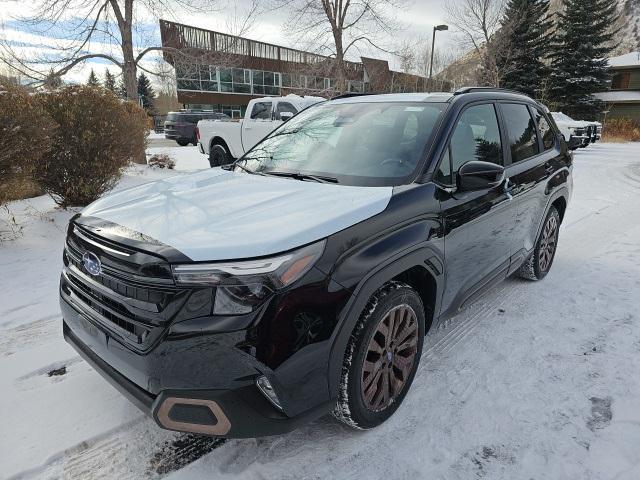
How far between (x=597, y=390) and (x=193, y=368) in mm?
2472

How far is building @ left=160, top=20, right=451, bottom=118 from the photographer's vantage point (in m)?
12.6

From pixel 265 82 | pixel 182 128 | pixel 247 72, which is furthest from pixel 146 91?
pixel 182 128

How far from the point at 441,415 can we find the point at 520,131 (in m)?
2.50

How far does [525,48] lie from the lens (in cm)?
3159

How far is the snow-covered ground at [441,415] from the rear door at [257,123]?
7.56m

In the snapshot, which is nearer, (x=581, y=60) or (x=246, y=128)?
(x=246, y=128)

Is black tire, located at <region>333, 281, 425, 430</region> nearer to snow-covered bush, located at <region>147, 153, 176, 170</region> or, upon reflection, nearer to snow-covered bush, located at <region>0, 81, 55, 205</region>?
snow-covered bush, located at <region>0, 81, 55, 205</region>

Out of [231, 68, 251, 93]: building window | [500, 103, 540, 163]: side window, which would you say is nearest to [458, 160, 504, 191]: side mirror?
[500, 103, 540, 163]: side window

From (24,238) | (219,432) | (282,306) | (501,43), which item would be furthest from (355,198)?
(501,43)

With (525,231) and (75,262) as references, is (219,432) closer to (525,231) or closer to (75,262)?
(75,262)

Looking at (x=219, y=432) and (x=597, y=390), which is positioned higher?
(x=219, y=432)

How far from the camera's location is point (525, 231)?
3.80 m

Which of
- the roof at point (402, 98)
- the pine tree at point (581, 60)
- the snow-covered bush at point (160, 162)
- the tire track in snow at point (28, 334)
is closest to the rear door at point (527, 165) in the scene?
the roof at point (402, 98)

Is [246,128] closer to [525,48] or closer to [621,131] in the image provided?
[621,131]
